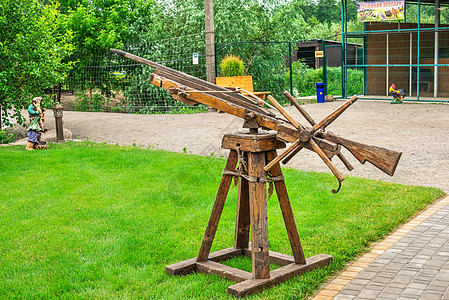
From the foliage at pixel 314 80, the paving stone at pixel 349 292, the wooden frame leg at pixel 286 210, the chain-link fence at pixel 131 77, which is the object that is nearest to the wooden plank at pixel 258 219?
the wooden frame leg at pixel 286 210

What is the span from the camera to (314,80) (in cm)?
2930

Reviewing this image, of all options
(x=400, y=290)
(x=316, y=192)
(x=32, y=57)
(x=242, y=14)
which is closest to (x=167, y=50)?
(x=242, y=14)

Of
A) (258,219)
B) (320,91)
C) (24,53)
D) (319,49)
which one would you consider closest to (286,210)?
(258,219)

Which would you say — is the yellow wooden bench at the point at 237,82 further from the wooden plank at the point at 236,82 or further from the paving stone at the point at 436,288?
the paving stone at the point at 436,288

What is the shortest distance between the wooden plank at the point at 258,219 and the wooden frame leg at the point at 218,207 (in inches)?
12.1

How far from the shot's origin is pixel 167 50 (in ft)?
66.3

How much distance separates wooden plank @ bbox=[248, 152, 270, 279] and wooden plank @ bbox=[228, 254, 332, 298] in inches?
3.0

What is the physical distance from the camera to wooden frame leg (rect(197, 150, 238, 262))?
4793 mm

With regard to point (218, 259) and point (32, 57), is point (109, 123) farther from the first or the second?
point (218, 259)

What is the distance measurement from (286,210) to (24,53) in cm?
1071

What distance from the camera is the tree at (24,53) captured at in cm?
1301

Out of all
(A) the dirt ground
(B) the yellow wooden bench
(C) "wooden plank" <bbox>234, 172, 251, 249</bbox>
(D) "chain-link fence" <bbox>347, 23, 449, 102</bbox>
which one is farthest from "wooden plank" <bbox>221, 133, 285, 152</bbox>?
(D) "chain-link fence" <bbox>347, 23, 449, 102</bbox>

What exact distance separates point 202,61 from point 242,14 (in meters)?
2.74

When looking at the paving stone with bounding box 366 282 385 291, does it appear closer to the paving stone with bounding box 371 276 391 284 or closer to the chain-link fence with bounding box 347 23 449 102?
the paving stone with bounding box 371 276 391 284
